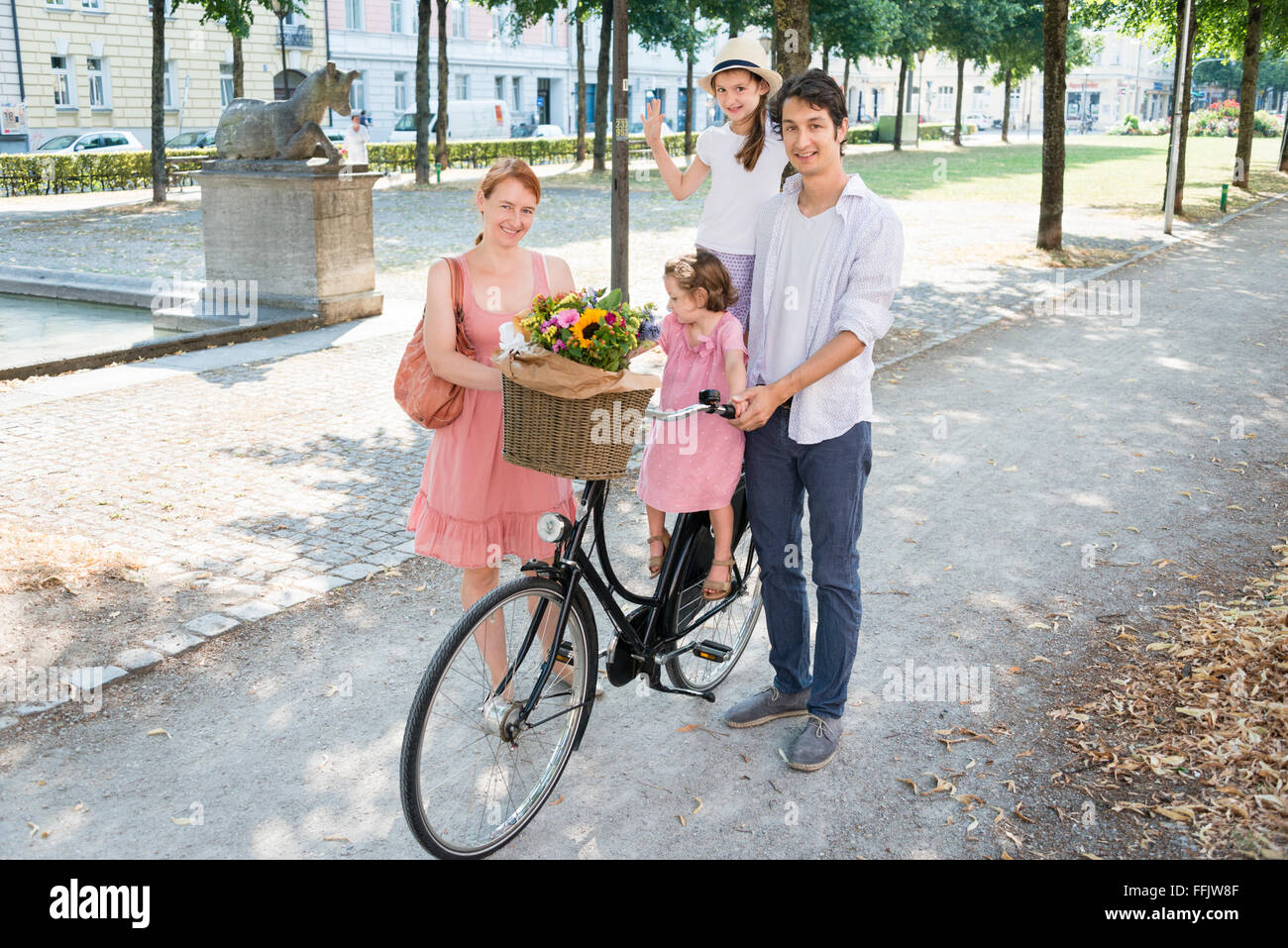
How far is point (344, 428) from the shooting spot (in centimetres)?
835

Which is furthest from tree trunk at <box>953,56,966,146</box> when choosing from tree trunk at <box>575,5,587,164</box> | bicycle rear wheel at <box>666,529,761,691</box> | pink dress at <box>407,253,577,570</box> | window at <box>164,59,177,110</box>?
pink dress at <box>407,253,577,570</box>

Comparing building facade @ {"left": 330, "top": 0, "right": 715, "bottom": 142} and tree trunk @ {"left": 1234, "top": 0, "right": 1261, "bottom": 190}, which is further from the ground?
building facade @ {"left": 330, "top": 0, "right": 715, "bottom": 142}

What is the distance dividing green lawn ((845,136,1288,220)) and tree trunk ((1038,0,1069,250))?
7.67 meters

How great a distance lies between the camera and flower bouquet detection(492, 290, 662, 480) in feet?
10.3

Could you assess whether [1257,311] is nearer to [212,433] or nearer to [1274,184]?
[212,433]

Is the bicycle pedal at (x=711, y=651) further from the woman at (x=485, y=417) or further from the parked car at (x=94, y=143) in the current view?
the parked car at (x=94, y=143)

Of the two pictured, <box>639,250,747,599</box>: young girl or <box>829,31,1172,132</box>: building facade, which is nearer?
<box>639,250,747,599</box>: young girl

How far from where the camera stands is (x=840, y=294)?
3746 millimetres

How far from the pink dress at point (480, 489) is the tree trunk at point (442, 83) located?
29855 mm

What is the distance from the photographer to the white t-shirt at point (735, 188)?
15.9 feet

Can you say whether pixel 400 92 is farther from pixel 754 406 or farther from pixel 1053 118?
pixel 754 406

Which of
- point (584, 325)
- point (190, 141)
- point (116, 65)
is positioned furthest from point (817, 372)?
point (116, 65)

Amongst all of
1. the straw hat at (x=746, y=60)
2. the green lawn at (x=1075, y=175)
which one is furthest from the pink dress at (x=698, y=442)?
the green lawn at (x=1075, y=175)

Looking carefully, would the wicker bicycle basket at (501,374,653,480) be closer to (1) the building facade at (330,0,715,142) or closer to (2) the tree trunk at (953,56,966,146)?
(1) the building facade at (330,0,715,142)
